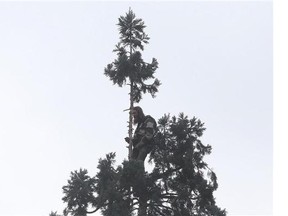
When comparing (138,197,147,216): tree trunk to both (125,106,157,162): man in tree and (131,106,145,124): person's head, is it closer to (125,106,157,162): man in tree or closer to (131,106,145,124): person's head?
(125,106,157,162): man in tree

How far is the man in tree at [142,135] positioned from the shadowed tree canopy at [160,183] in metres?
0.38

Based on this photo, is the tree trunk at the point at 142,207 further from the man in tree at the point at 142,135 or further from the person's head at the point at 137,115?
the person's head at the point at 137,115

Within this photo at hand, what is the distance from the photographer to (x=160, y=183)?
831 inches

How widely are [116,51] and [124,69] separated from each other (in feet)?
4.21

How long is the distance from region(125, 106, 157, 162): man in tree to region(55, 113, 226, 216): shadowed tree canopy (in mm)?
384

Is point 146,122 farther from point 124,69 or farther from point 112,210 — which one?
point 112,210

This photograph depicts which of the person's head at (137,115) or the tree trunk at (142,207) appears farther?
the person's head at (137,115)

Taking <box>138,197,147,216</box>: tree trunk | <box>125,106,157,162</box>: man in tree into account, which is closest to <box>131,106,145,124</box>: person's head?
<box>125,106,157,162</box>: man in tree

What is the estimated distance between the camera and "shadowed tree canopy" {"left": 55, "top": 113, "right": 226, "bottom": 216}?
19281mm

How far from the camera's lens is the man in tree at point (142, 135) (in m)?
22.1

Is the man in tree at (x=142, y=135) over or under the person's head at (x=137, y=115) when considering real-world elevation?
under

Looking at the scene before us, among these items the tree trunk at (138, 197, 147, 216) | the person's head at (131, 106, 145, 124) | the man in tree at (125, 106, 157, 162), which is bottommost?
the tree trunk at (138, 197, 147, 216)

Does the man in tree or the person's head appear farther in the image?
the person's head

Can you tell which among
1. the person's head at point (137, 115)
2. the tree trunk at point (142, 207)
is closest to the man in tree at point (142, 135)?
the person's head at point (137, 115)
